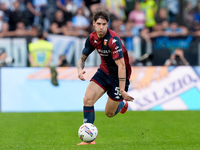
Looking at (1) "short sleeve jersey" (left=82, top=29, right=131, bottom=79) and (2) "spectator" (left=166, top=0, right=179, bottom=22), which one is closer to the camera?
(1) "short sleeve jersey" (left=82, top=29, right=131, bottom=79)

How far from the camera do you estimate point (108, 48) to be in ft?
19.5

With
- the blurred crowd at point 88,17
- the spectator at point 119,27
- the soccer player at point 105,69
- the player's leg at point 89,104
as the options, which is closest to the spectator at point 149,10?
the blurred crowd at point 88,17

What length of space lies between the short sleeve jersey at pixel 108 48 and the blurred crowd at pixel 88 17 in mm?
7072

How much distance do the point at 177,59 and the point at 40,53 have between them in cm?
469

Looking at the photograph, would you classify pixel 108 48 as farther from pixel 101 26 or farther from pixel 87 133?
pixel 87 133

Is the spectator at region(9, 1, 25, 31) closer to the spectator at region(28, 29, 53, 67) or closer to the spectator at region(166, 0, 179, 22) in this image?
the spectator at region(28, 29, 53, 67)

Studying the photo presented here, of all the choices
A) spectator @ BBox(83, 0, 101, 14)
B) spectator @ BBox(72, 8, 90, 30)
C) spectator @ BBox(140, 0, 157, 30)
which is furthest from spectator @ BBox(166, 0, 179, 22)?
spectator @ BBox(72, 8, 90, 30)

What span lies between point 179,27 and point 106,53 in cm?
803

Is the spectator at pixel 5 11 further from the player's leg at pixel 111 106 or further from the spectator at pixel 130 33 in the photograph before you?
the player's leg at pixel 111 106

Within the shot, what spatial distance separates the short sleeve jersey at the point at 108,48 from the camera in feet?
18.9

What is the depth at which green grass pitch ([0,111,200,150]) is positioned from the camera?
555cm

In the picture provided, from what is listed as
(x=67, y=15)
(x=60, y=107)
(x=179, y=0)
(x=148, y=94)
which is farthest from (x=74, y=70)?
(x=179, y=0)

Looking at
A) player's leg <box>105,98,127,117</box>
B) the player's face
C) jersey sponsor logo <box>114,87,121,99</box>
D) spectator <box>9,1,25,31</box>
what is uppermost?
the player's face

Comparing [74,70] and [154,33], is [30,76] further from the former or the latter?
[154,33]
